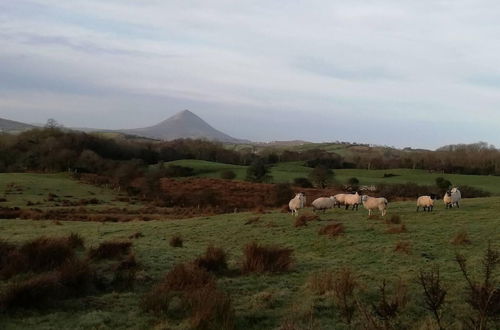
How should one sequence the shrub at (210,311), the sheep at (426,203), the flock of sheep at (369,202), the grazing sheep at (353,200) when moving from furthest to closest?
the grazing sheep at (353,200), the sheep at (426,203), the flock of sheep at (369,202), the shrub at (210,311)

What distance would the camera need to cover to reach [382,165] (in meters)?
118

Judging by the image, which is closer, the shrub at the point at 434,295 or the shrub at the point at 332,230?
the shrub at the point at 434,295

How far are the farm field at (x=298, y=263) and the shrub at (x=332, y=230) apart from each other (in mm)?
347

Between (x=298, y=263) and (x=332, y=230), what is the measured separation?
5.41 m

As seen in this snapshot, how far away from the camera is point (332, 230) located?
18984 mm

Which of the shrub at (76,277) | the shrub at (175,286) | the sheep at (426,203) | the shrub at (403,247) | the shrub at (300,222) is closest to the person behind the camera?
the shrub at (175,286)

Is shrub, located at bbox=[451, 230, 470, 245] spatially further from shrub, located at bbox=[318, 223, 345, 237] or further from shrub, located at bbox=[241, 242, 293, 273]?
shrub, located at bbox=[241, 242, 293, 273]

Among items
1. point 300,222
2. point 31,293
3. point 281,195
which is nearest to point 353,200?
point 300,222

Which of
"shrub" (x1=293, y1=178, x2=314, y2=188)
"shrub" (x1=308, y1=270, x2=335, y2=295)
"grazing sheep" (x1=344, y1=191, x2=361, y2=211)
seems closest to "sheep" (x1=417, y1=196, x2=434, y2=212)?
"grazing sheep" (x1=344, y1=191, x2=361, y2=211)

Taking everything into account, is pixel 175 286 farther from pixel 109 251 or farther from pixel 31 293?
pixel 109 251

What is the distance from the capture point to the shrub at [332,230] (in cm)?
1873

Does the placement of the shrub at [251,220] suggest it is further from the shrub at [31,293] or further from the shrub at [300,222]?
the shrub at [31,293]

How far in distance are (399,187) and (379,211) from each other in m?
42.1

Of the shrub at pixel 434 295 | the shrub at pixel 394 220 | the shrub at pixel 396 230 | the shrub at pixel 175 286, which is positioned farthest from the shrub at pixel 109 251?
the shrub at pixel 394 220
